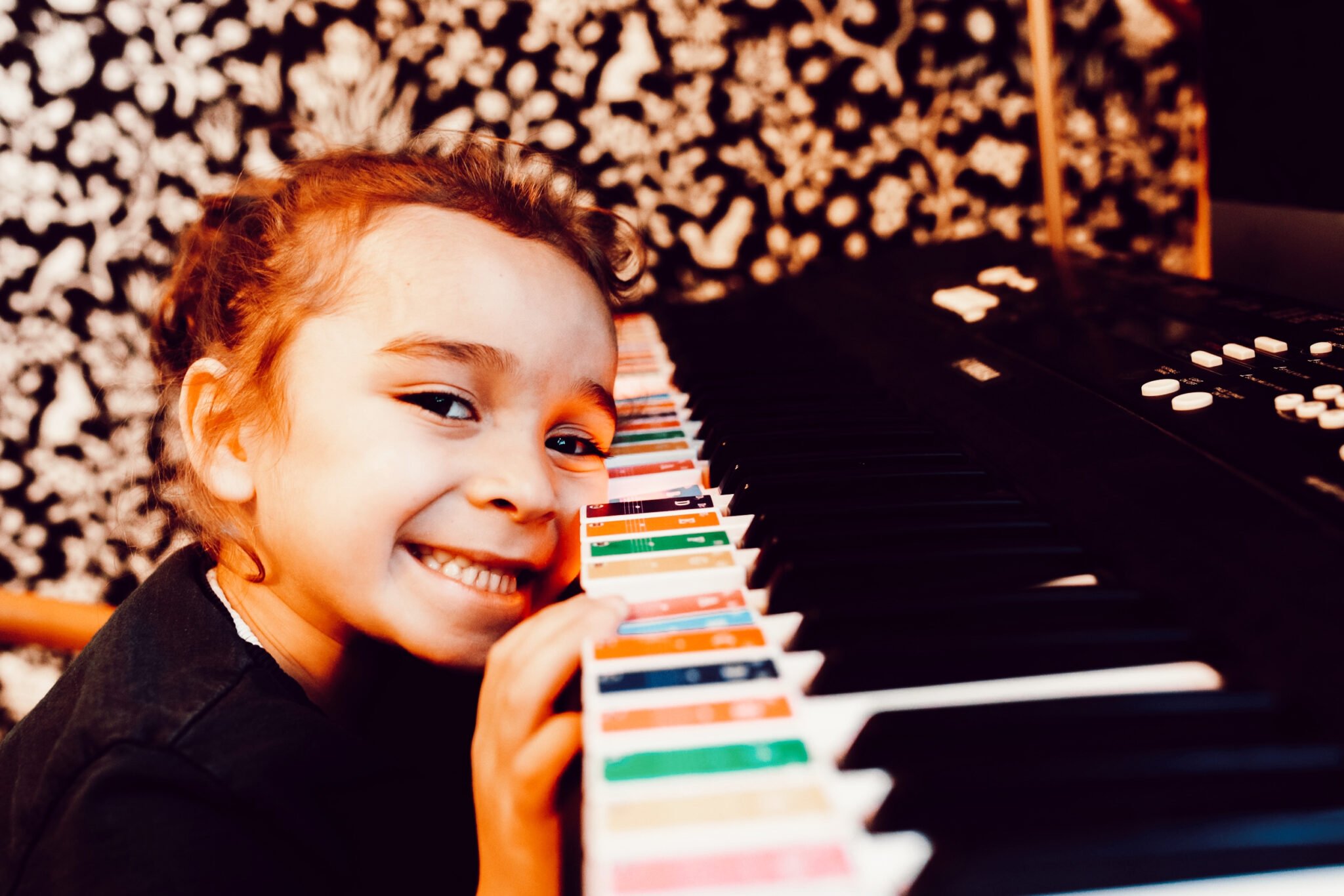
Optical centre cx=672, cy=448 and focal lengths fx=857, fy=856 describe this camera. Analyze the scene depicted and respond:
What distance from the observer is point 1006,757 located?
39 centimetres

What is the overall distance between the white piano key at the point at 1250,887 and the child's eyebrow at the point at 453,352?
0.59m

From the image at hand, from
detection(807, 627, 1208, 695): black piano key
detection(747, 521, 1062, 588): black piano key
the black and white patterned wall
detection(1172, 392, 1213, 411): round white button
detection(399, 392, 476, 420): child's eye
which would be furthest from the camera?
the black and white patterned wall

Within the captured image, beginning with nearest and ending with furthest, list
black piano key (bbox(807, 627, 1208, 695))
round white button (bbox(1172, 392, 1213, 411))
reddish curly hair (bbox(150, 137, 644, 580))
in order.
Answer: black piano key (bbox(807, 627, 1208, 695))
round white button (bbox(1172, 392, 1213, 411))
reddish curly hair (bbox(150, 137, 644, 580))

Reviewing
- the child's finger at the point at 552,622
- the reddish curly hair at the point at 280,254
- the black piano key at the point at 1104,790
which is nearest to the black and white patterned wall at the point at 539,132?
the reddish curly hair at the point at 280,254

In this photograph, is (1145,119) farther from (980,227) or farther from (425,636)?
(425,636)

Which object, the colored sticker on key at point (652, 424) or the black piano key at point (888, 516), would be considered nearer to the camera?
the black piano key at point (888, 516)

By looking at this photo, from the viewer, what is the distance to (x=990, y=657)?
46cm

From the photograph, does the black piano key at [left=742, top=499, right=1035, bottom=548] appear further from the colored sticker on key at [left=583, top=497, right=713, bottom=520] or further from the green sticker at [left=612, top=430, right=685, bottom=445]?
the green sticker at [left=612, top=430, right=685, bottom=445]

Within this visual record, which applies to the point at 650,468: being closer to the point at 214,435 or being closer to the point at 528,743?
the point at 528,743

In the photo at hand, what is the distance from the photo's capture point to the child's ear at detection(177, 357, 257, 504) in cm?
88

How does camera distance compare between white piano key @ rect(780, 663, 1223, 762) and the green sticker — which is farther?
the green sticker

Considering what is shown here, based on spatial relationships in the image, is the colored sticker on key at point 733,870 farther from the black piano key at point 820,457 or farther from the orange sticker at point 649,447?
the orange sticker at point 649,447

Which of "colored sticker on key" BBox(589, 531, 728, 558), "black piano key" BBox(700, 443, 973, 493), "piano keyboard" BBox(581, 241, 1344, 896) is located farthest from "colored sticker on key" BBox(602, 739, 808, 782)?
"black piano key" BBox(700, 443, 973, 493)

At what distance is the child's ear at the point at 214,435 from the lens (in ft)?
2.88
